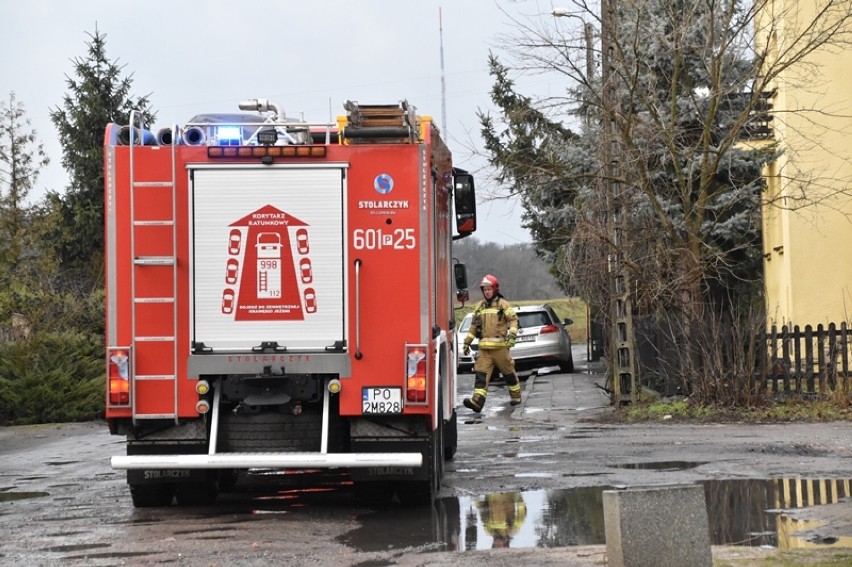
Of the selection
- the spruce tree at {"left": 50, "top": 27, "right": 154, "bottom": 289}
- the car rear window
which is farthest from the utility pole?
the spruce tree at {"left": 50, "top": 27, "right": 154, "bottom": 289}

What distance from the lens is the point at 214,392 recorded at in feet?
32.3

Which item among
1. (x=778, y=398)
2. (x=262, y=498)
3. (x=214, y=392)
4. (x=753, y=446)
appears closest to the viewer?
(x=214, y=392)

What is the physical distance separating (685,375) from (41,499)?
949 centimetres

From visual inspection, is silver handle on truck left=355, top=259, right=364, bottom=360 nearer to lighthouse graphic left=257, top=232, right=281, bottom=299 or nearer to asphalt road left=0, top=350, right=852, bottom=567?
lighthouse graphic left=257, top=232, right=281, bottom=299

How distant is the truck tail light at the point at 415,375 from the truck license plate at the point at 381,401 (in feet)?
0.29

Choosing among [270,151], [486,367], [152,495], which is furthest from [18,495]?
[486,367]

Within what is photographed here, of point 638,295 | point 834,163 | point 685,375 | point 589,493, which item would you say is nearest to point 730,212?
point 834,163

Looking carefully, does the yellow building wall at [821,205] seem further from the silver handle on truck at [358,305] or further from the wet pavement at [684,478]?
the silver handle on truck at [358,305]

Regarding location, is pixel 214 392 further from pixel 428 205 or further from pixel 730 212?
pixel 730 212

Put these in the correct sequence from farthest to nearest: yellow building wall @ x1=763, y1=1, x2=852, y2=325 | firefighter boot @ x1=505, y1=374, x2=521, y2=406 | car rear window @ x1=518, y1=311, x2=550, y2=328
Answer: car rear window @ x1=518, y1=311, x2=550, y2=328 → yellow building wall @ x1=763, y1=1, x2=852, y2=325 → firefighter boot @ x1=505, y1=374, x2=521, y2=406

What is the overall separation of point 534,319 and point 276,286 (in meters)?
20.9

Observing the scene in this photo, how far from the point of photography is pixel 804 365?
60.1ft

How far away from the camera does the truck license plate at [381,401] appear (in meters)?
9.69

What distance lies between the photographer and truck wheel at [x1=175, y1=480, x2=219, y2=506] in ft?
34.8
